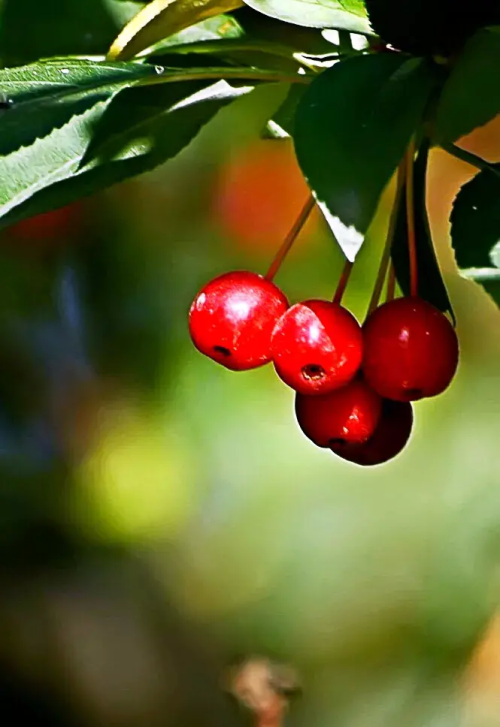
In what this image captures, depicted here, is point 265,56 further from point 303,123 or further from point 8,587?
point 8,587

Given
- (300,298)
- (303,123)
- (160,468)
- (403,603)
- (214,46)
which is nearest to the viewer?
(303,123)

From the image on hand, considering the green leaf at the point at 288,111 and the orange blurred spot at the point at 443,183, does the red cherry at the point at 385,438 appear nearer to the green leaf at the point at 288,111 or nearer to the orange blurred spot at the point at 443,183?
the green leaf at the point at 288,111

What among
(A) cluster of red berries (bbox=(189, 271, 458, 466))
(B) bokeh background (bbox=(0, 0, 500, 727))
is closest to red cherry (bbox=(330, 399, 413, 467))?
(A) cluster of red berries (bbox=(189, 271, 458, 466))

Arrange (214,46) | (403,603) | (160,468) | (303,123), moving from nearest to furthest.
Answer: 1. (303,123)
2. (214,46)
3. (403,603)
4. (160,468)

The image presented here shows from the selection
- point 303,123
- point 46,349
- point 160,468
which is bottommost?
point 303,123

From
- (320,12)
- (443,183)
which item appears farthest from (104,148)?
(443,183)

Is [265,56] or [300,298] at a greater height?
[300,298]

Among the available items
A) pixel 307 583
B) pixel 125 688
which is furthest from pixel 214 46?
pixel 125 688
